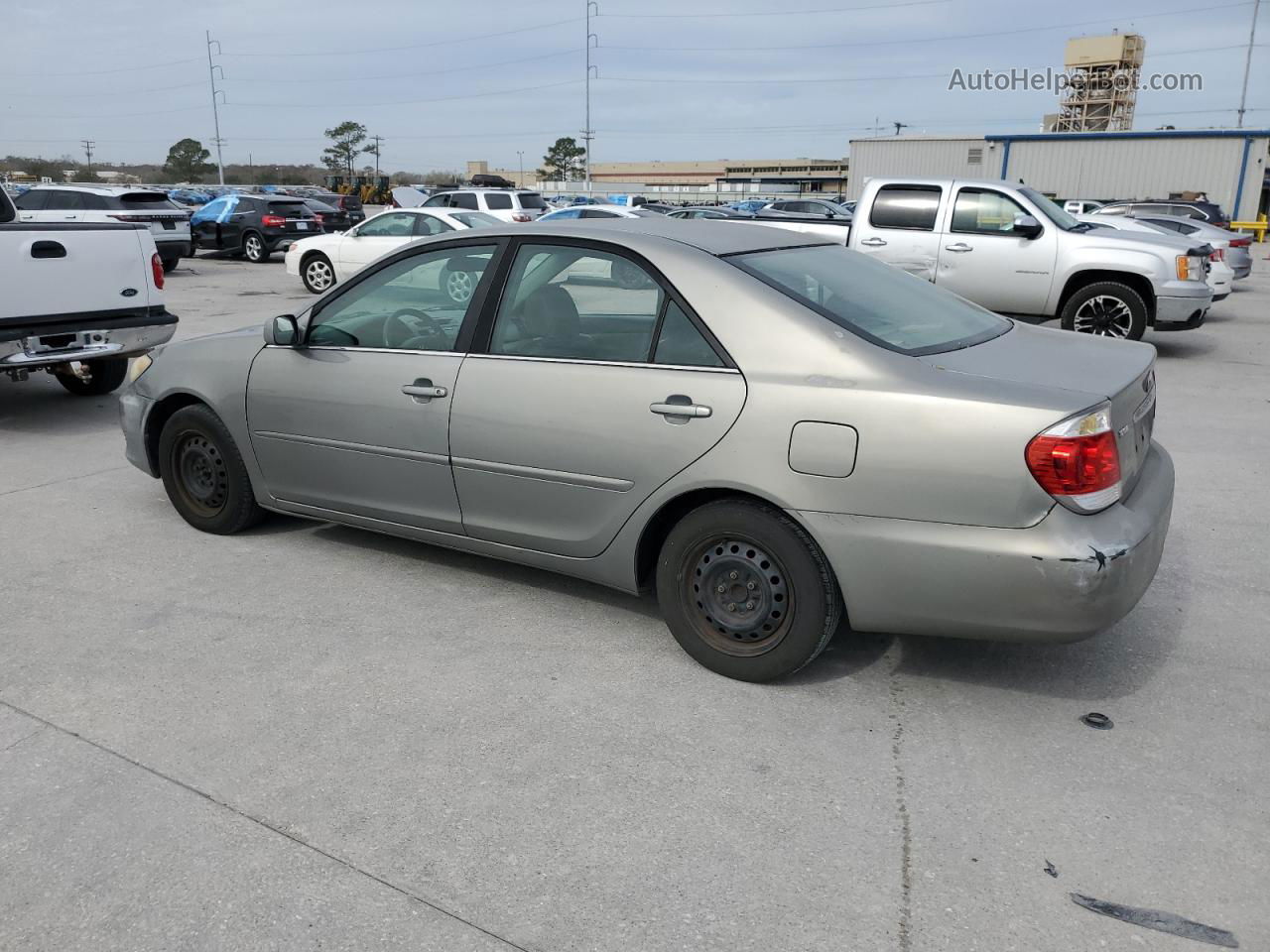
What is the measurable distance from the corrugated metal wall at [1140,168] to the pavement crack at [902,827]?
143 feet

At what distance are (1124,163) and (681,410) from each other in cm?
4521

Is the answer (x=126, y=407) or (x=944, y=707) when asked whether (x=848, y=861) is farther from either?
(x=126, y=407)

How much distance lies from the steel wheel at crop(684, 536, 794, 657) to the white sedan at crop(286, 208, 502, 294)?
46.1 ft

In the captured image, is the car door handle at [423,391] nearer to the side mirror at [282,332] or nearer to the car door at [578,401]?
the car door at [578,401]

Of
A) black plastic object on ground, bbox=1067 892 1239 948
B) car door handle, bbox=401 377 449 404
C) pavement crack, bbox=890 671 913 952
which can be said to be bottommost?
pavement crack, bbox=890 671 913 952

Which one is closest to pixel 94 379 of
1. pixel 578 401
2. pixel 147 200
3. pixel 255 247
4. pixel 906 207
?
pixel 578 401

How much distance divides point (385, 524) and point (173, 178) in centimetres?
10927

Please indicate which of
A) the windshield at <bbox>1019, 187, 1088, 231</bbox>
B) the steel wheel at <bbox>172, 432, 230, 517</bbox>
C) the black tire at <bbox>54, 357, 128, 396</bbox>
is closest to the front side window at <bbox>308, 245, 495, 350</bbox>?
the steel wheel at <bbox>172, 432, 230, 517</bbox>

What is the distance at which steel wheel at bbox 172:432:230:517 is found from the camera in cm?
525

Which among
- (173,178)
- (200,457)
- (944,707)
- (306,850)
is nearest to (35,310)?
(200,457)

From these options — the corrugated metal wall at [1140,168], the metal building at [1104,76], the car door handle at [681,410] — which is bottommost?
the car door handle at [681,410]

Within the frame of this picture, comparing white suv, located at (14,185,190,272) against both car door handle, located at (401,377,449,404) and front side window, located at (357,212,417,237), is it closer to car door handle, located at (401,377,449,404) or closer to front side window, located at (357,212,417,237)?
front side window, located at (357,212,417,237)

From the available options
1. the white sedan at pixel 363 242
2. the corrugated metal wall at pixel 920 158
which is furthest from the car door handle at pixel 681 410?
the corrugated metal wall at pixel 920 158

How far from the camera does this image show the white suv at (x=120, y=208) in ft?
65.1
